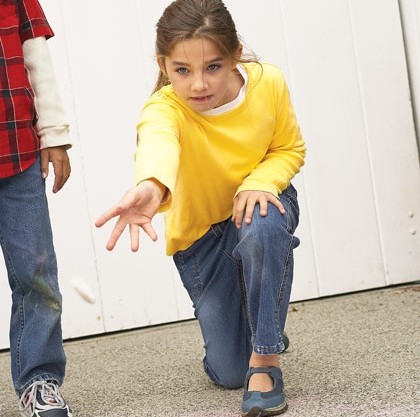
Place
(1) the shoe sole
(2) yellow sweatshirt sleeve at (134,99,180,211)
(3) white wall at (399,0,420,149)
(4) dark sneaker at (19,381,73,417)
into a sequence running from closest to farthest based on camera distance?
(2) yellow sweatshirt sleeve at (134,99,180,211) → (1) the shoe sole → (4) dark sneaker at (19,381,73,417) → (3) white wall at (399,0,420,149)

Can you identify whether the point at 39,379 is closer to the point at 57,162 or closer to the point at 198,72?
the point at 57,162

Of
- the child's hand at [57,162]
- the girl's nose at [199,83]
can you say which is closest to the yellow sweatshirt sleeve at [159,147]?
the girl's nose at [199,83]

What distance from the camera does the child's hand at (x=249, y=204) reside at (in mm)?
2166

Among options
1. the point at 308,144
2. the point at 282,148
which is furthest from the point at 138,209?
the point at 308,144

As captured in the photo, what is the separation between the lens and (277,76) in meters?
2.41

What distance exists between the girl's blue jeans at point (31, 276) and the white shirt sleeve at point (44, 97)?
0.24ft

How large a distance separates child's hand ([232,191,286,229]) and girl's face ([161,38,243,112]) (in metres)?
0.23

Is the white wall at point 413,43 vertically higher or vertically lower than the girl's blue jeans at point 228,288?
higher

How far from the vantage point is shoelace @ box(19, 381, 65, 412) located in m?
2.21

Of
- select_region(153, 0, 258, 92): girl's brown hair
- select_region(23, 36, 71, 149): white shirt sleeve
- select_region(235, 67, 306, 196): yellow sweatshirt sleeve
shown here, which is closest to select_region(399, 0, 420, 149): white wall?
select_region(235, 67, 306, 196): yellow sweatshirt sleeve

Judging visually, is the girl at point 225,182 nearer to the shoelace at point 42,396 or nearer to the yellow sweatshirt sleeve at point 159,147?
the yellow sweatshirt sleeve at point 159,147

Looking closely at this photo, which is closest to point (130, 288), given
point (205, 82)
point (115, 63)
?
point (115, 63)

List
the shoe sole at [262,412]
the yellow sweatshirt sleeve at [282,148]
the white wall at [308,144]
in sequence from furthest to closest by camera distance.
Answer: the white wall at [308,144] → the yellow sweatshirt sleeve at [282,148] → the shoe sole at [262,412]

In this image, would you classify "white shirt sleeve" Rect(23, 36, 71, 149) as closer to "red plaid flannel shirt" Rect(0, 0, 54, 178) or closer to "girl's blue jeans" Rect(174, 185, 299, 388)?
"red plaid flannel shirt" Rect(0, 0, 54, 178)
